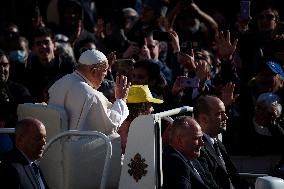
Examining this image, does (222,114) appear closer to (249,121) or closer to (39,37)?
(249,121)

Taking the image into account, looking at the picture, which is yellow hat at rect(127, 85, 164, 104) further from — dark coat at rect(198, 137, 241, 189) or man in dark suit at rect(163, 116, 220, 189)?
man in dark suit at rect(163, 116, 220, 189)

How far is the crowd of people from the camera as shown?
826 cm

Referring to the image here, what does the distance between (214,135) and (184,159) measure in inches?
49.1

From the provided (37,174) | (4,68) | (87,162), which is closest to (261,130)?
(4,68)

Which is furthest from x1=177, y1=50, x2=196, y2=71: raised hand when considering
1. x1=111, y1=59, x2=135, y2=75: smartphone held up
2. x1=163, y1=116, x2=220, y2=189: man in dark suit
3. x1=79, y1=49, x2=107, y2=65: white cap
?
x1=163, y1=116, x2=220, y2=189: man in dark suit

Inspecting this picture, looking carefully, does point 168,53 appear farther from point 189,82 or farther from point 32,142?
point 32,142

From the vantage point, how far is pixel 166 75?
12.5m

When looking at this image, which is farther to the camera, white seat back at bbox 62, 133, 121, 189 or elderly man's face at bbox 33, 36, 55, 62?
elderly man's face at bbox 33, 36, 55, 62

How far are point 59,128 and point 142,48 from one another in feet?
14.3

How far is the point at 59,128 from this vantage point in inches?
318

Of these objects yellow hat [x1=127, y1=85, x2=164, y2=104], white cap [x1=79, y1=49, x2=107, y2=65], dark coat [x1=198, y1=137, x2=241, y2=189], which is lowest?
dark coat [x1=198, y1=137, x2=241, y2=189]

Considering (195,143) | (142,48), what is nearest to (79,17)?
(142,48)

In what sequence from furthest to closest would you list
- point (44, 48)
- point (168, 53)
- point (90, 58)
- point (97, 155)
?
1. point (168, 53)
2. point (44, 48)
3. point (90, 58)
4. point (97, 155)

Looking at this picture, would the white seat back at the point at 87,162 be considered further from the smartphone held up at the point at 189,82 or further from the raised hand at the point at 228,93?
the smartphone held up at the point at 189,82
